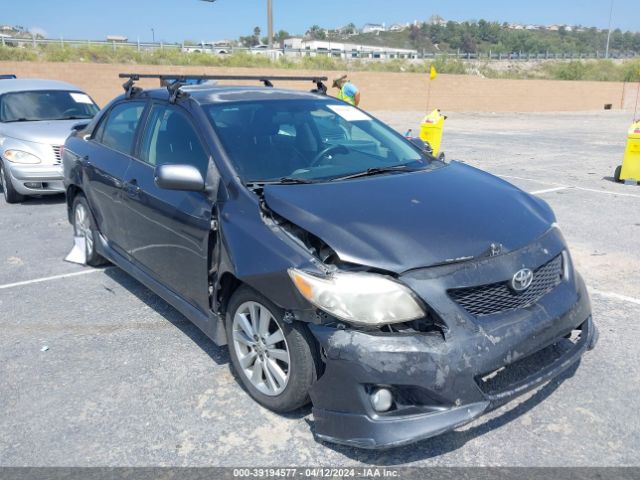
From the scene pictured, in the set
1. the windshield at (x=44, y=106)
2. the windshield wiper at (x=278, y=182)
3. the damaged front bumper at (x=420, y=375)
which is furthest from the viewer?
the windshield at (x=44, y=106)

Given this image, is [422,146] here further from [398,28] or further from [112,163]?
[398,28]

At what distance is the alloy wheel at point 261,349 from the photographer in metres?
3.05

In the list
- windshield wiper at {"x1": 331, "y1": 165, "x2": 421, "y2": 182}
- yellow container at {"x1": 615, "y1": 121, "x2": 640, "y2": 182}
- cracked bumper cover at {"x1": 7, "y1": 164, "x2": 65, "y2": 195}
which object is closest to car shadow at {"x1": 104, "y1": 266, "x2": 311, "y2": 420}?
windshield wiper at {"x1": 331, "y1": 165, "x2": 421, "y2": 182}

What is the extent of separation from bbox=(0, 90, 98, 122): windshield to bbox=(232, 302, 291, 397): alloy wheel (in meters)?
7.39

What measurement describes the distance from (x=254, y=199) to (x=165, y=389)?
127cm

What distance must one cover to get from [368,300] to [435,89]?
33.3 m

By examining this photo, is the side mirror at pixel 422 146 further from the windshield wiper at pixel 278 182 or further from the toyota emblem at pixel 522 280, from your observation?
the toyota emblem at pixel 522 280

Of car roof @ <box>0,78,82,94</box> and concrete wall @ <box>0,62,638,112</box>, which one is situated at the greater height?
car roof @ <box>0,78,82,94</box>

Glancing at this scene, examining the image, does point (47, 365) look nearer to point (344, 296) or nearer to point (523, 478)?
point (344, 296)

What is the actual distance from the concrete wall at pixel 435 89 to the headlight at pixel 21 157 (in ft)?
55.5

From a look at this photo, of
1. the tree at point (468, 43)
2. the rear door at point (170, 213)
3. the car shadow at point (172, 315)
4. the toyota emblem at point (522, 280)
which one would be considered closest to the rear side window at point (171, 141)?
the rear door at point (170, 213)

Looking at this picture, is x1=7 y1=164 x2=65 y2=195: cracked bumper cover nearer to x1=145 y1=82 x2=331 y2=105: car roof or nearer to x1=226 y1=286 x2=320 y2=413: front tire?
x1=145 y1=82 x2=331 y2=105: car roof

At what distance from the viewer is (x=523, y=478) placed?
8.82 ft

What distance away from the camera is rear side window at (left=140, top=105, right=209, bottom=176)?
12.5 feet
